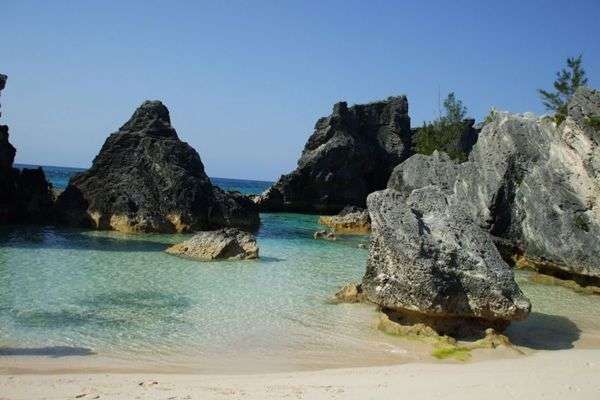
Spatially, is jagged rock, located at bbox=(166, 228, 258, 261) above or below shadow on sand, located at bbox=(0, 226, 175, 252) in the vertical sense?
above

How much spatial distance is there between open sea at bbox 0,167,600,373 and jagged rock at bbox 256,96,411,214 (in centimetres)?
3334

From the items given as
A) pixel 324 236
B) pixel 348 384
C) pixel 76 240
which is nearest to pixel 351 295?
pixel 348 384

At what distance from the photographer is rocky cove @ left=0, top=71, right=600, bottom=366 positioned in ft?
34.7

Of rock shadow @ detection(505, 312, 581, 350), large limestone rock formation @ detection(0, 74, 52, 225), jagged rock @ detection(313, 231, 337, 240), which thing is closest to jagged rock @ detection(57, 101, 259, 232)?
large limestone rock formation @ detection(0, 74, 52, 225)

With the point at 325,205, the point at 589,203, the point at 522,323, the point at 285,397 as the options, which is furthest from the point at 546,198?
the point at 325,205

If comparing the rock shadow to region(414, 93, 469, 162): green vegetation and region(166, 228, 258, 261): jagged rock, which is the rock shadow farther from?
region(414, 93, 469, 162): green vegetation

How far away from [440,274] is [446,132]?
42.3 m

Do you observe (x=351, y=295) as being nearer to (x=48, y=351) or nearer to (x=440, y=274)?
(x=440, y=274)

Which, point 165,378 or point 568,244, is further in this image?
point 568,244

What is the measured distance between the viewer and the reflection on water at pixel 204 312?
9305 mm

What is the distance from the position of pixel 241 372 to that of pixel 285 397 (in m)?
1.88

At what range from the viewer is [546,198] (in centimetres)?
1862

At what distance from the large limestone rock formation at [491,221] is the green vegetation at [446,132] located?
18569 mm

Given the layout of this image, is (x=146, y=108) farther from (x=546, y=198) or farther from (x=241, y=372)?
(x=241, y=372)
